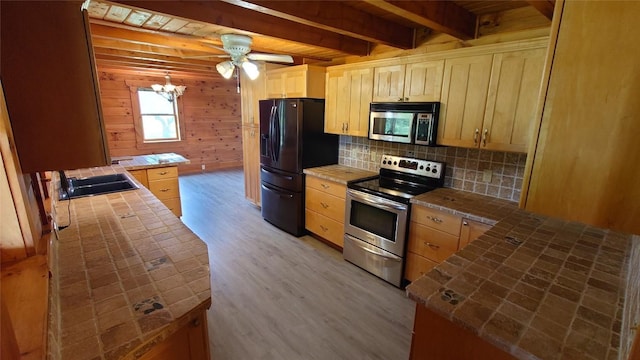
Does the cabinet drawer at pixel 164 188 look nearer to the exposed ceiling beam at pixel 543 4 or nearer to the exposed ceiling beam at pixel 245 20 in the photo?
the exposed ceiling beam at pixel 245 20

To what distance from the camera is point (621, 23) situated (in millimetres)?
733

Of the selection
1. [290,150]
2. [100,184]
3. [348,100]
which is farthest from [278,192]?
[100,184]

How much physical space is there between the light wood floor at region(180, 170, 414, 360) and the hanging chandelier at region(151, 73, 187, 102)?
426 centimetres

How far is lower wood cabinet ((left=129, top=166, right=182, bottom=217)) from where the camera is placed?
3.57 meters

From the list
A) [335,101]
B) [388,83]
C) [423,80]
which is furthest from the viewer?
[335,101]

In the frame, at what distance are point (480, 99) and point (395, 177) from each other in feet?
3.71

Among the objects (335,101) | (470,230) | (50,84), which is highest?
(335,101)

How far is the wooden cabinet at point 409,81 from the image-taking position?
2.47 metres

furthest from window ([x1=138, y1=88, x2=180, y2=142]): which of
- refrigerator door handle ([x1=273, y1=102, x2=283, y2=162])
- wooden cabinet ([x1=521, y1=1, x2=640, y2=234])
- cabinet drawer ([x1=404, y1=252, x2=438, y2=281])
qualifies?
wooden cabinet ([x1=521, y1=1, x2=640, y2=234])

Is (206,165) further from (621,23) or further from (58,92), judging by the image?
(621,23)

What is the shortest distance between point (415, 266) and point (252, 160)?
2918 mm

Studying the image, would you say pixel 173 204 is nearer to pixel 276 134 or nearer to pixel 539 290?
pixel 276 134

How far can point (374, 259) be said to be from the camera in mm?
2822

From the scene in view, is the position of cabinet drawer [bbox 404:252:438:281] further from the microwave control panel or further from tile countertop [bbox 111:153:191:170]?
tile countertop [bbox 111:153:191:170]
